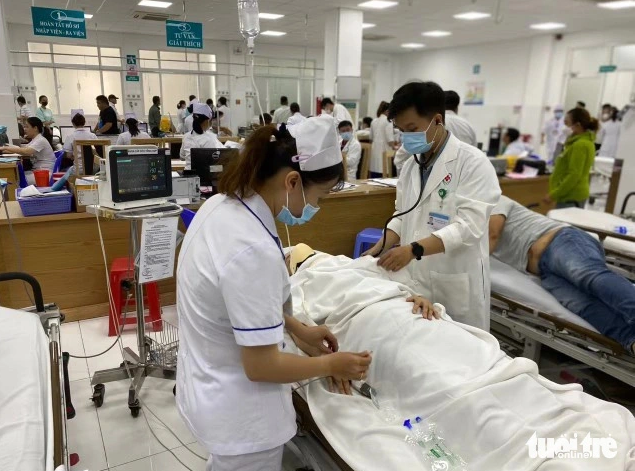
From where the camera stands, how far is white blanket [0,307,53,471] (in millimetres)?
1158

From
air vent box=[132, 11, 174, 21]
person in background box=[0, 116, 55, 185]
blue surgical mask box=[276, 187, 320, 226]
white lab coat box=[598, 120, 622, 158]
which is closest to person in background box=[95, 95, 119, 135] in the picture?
person in background box=[0, 116, 55, 185]

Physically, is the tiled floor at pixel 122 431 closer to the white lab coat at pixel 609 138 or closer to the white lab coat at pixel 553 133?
the white lab coat at pixel 609 138

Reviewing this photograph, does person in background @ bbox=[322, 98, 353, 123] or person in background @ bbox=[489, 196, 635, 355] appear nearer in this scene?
person in background @ bbox=[489, 196, 635, 355]

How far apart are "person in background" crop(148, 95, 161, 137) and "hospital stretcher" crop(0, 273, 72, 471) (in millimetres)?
3193

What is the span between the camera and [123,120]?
465 centimetres

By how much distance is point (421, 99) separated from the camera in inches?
70.4

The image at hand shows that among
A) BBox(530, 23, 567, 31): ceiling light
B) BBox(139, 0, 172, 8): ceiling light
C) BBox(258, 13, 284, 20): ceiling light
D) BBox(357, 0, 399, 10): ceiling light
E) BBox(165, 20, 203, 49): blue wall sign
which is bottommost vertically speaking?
BBox(165, 20, 203, 49): blue wall sign

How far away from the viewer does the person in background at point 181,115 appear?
4.73 meters

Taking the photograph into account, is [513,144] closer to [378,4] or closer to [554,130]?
[554,130]

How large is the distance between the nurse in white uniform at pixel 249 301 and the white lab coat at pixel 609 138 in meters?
9.07

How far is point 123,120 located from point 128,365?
3.14 meters

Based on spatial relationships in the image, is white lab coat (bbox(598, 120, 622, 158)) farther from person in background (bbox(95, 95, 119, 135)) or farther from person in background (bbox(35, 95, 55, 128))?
person in background (bbox(35, 95, 55, 128))

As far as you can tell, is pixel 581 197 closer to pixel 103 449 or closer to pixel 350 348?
pixel 350 348

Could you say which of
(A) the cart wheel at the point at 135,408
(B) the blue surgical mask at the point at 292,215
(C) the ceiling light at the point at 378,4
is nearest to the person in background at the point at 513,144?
(C) the ceiling light at the point at 378,4
